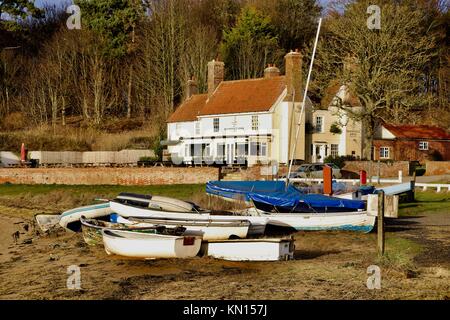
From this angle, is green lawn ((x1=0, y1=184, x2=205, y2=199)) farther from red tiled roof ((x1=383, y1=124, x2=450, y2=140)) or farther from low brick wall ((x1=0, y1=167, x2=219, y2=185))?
red tiled roof ((x1=383, y1=124, x2=450, y2=140))

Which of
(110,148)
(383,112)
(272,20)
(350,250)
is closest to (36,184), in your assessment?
(110,148)

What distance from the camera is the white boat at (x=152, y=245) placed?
18.3 meters

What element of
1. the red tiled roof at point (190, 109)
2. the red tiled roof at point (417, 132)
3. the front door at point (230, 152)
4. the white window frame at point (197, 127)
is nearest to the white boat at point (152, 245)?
the front door at point (230, 152)

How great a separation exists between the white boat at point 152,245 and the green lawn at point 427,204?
13422mm

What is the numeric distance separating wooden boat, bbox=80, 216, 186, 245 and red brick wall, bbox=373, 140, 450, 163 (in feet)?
139

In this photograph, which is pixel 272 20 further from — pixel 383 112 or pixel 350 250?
pixel 350 250

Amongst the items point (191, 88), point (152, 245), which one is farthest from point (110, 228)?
point (191, 88)

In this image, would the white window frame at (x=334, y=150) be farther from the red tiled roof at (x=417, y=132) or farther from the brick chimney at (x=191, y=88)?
the brick chimney at (x=191, y=88)

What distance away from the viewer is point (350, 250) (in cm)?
2011

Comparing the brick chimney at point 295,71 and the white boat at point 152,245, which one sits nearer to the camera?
the white boat at point 152,245

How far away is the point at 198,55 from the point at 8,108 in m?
22.1

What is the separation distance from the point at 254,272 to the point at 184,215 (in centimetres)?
643

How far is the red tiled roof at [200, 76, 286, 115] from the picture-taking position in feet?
183
